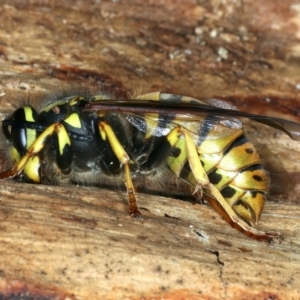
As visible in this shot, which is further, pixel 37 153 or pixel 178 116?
pixel 178 116

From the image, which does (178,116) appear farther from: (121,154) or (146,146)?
(121,154)

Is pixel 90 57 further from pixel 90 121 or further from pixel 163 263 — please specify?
pixel 163 263

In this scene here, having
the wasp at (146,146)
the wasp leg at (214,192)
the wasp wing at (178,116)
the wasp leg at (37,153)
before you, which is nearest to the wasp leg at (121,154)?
the wasp at (146,146)

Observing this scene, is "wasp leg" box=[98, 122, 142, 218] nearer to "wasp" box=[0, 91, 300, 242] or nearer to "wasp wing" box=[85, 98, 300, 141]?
"wasp" box=[0, 91, 300, 242]

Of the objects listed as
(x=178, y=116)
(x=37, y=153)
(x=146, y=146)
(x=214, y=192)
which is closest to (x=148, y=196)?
(x=146, y=146)

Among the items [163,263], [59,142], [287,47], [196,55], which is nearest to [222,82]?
[196,55]

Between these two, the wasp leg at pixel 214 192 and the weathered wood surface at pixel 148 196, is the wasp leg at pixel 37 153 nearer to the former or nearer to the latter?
the weathered wood surface at pixel 148 196
